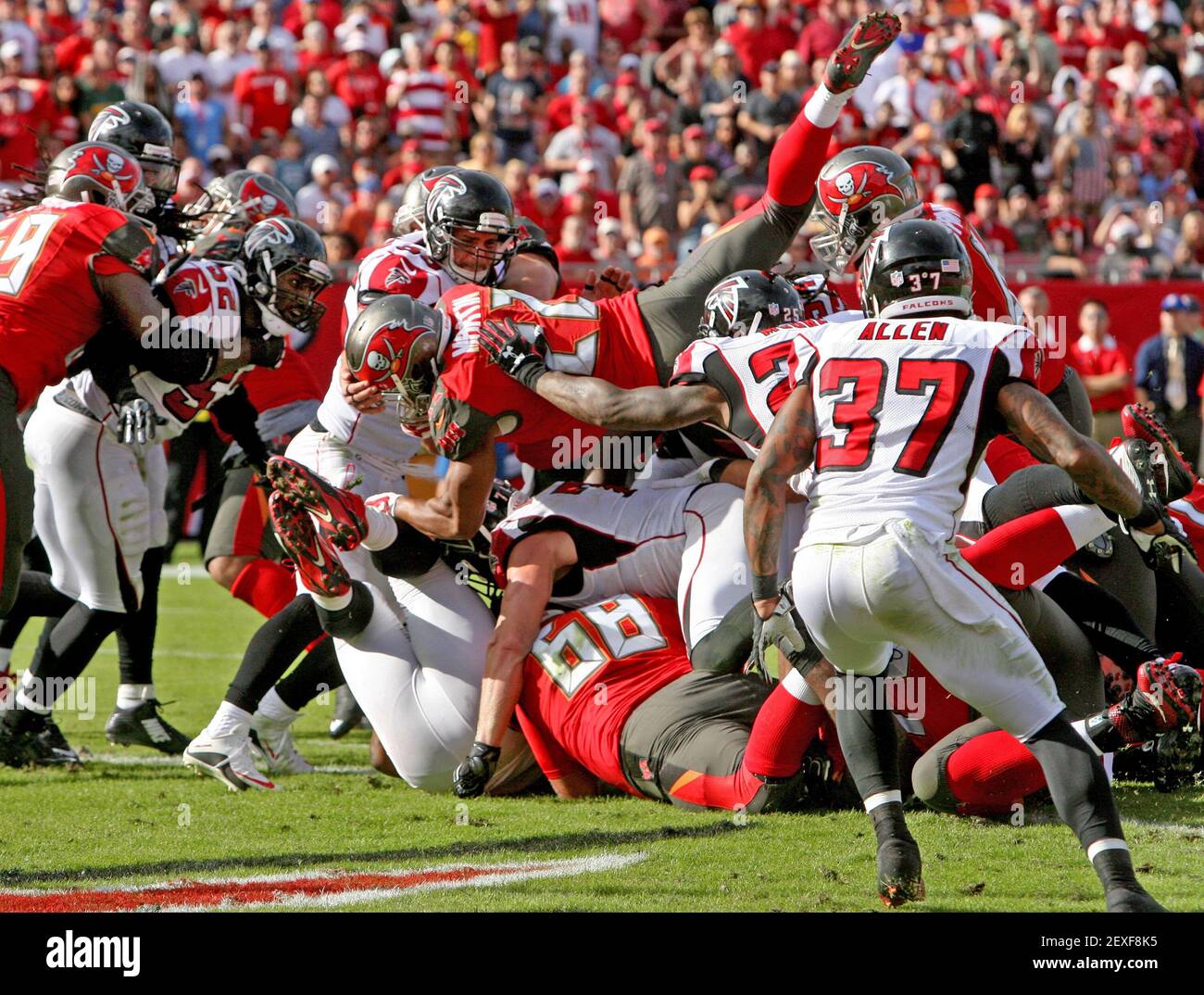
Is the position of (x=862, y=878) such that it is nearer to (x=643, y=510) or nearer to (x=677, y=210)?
(x=643, y=510)

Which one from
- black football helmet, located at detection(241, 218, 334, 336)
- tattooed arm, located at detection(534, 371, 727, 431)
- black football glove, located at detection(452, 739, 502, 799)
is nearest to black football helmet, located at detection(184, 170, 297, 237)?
black football helmet, located at detection(241, 218, 334, 336)

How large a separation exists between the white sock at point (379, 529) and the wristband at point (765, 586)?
64.0 inches

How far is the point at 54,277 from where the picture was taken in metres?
4.76

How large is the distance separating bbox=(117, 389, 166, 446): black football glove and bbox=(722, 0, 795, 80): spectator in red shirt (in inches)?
373

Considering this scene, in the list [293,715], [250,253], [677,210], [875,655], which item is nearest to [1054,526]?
[875,655]

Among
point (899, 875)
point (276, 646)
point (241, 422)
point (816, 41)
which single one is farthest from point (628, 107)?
point (899, 875)

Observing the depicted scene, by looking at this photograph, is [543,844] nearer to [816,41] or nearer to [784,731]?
[784,731]

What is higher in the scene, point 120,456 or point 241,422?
point 241,422

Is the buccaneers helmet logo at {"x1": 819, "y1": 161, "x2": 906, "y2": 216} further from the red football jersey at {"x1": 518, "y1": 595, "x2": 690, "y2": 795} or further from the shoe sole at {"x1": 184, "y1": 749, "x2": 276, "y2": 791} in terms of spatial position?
the shoe sole at {"x1": 184, "y1": 749, "x2": 276, "y2": 791}

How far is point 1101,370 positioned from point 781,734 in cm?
759

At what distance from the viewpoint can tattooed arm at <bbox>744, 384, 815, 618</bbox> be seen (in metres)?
3.48

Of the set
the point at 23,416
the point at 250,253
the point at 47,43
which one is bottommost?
the point at 23,416

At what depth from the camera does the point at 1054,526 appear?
169 inches
